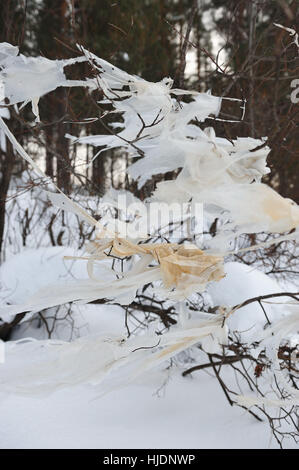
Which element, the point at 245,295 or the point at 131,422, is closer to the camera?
the point at 131,422

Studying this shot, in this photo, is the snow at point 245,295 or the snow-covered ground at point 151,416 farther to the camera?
the snow at point 245,295

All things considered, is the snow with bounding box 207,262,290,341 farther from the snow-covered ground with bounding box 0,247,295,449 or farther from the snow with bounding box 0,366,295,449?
the snow with bounding box 0,366,295,449

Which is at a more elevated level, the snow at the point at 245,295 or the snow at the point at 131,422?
the snow at the point at 245,295

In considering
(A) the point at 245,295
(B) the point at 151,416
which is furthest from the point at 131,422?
(A) the point at 245,295

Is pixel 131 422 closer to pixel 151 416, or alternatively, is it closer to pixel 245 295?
pixel 151 416

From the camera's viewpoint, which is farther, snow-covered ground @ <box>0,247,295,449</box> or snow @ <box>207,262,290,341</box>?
snow @ <box>207,262,290,341</box>

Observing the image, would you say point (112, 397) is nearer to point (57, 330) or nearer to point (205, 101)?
point (57, 330)

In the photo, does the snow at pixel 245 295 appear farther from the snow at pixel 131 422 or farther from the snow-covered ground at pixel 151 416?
the snow at pixel 131 422

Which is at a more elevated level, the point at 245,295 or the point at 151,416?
the point at 245,295

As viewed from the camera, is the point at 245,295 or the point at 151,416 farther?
the point at 245,295

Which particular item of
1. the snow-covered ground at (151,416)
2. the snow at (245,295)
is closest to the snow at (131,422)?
the snow-covered ground at (151,416)

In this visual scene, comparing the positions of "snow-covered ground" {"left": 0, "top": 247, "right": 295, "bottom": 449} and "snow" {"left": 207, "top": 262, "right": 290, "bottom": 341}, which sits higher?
"snow" {"left": 207, "top": 262, "right": 290, "bottom": 341}

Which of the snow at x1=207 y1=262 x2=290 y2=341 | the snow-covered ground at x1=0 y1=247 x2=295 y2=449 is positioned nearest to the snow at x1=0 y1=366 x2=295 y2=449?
the snow-covered ground at x1=0 y1=247 x2=295 y2=449

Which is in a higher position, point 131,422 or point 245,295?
point 245,295
